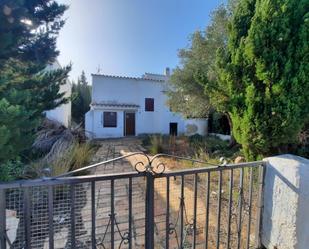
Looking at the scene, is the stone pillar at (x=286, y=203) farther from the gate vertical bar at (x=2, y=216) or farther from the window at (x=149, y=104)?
the window at (x=149, y=104)

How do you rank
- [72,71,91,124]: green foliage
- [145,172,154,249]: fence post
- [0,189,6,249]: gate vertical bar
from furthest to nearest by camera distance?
1. [72,71,91,124]: green foliage
2. [145,172,154,249]: fence post
3. [0,189,6,249]: gate vertical bar

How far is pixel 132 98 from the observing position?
60.2ft

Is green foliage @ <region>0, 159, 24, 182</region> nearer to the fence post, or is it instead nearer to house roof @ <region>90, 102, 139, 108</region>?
the fence post

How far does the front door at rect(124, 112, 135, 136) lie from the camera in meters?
17.7

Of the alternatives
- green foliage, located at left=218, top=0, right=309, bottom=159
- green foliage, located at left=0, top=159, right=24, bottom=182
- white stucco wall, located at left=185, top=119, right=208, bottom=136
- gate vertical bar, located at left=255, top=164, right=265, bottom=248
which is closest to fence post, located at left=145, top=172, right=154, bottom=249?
gate vertical bar, located at left=255, top=164, right=265, bottom=248

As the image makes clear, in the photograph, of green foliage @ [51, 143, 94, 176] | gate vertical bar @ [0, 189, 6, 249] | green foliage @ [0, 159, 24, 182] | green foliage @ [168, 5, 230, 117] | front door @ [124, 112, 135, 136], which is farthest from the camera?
front door @ [124, 112, 135, 136]

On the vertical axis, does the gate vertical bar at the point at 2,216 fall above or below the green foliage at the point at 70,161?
Result: above

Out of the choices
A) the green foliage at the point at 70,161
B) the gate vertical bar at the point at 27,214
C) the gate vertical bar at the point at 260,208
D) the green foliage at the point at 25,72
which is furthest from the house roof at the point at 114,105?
the gate vertical bar at the point at 27,214

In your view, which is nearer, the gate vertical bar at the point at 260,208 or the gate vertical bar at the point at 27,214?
the gate vertical bar at the point at 27,214

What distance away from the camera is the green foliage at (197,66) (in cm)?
868

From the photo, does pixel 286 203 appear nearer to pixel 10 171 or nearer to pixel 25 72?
pixel 10 171

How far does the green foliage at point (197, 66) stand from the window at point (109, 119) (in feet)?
23.0

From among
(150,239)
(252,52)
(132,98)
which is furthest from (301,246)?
(132,98)

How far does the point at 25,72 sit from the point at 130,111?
1228 cm
